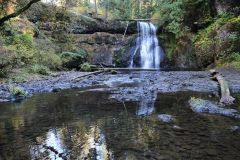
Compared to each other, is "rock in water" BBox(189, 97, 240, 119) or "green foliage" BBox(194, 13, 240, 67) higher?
"green foliage" BBox(194, 13, 240, 67)

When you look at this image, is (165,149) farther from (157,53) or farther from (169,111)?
(157,53)

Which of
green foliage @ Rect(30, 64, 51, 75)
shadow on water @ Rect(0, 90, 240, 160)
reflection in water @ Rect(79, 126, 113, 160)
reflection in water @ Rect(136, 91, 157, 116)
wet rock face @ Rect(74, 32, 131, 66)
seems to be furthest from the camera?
wet rock face @ Rect(74, 32, 131, 66)

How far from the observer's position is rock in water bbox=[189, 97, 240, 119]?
8392 millimetres

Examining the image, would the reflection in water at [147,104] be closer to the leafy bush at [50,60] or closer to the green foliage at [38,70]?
the green foliage at [38,70]

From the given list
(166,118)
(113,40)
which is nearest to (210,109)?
(166,118)

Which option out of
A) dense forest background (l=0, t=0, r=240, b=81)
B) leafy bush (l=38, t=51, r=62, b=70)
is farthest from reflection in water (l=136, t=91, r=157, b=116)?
leafy bush (l=38, t=51, r=62, b=70)


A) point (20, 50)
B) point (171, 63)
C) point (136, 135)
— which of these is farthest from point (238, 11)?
point (136, 135)

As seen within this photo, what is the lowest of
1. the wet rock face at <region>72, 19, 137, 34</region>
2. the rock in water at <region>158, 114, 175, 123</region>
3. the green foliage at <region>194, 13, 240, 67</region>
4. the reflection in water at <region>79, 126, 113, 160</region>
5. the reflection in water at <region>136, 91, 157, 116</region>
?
the reflection in water at <region>136, 91, 157, 116</region>

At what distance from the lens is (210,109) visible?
905 cm

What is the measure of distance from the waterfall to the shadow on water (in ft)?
66.0

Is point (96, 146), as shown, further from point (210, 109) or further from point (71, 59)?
point (71, 59)

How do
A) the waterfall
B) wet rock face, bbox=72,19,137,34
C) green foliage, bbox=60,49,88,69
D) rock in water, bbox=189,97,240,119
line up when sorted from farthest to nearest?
wet rock face, bbox=72,19,137,34, the waterfall, green foliage, bbox=60,49,88,69, rock in water, bbox=189,97,240,119

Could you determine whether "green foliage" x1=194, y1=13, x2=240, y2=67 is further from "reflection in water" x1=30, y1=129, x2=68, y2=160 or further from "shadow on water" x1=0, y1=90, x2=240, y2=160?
"reflection in water" x1=30, y1=129, x2=68, y2=160

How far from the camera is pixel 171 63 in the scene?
99.5 feet
